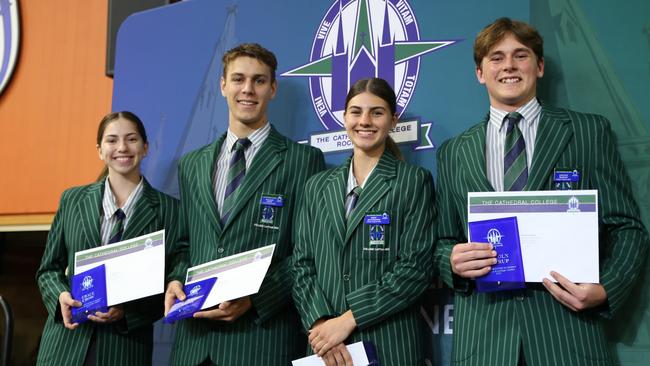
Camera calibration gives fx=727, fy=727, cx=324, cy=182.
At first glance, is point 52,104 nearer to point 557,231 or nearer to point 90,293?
point 90,293

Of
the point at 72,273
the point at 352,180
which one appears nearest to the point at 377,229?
the point at 352,180

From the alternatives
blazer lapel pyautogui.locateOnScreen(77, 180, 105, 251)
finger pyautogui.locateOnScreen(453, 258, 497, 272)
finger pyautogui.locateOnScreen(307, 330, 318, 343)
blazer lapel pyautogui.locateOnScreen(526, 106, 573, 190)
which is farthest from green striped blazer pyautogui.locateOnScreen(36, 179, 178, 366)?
blazer lapel pyautogui.locateOnScreen(526, 106, 573, 190)

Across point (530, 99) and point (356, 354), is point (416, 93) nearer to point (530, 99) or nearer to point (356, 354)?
point (530, 99)

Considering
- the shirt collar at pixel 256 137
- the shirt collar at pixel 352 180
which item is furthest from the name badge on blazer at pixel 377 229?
the shirt collar at pixel 256 137

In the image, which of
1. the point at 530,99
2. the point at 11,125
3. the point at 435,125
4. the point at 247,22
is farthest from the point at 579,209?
the point at 11,125

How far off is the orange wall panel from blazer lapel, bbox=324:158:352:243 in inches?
123

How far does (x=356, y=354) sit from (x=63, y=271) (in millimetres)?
1503

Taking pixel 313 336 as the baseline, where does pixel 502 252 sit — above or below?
above

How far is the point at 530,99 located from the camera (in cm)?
264

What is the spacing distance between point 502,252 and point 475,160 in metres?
0.41

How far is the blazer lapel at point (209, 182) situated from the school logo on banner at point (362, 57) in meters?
0.62

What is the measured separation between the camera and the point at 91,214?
10.4 feet

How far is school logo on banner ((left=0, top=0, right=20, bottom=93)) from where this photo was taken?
5.96 meters

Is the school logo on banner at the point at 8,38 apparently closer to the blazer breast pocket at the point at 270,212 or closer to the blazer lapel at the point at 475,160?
the blazer breast pocket at the point at 270,212
